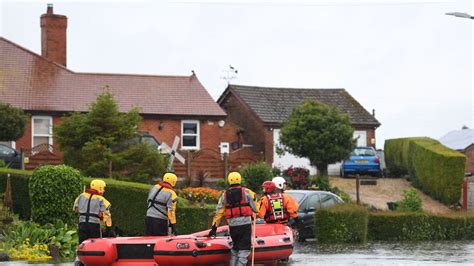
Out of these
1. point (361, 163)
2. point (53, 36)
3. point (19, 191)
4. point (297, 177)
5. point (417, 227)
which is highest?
point (53, 36)

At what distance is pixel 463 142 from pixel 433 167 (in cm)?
1943

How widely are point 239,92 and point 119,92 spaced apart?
848 centimetres

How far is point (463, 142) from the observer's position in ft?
233

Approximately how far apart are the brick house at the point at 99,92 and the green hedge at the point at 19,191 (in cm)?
1537

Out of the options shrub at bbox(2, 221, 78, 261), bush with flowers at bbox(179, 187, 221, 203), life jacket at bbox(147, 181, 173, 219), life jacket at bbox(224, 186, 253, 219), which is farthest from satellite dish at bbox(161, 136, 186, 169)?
life jacket at bbox(224, 186, 253, 219)

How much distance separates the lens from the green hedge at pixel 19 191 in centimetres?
3475

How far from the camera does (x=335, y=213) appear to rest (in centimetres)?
3381

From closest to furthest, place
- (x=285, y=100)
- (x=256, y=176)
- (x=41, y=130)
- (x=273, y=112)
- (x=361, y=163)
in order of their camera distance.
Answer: (x=256, y=176) < (x=41, y=130) < (x=361, y=163) < (x=273, y=112) < (x=285, y=100)

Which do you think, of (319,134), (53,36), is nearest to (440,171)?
(319,134)

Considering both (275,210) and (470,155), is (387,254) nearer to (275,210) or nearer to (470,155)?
(275,210)

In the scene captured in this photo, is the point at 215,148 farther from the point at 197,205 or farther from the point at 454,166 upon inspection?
the point at 197,205

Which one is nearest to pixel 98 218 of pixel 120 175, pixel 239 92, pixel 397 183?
pixel 120 175

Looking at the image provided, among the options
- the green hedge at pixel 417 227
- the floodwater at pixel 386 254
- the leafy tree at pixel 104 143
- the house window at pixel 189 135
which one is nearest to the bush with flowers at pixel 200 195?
the leafy tree at pixel 104 143

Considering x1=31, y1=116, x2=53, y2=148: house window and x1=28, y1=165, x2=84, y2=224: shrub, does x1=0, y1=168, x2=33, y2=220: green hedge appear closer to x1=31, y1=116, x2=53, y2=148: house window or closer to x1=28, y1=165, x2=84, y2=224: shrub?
x1=28, y1=165, x2=84, y2=224: shrub
